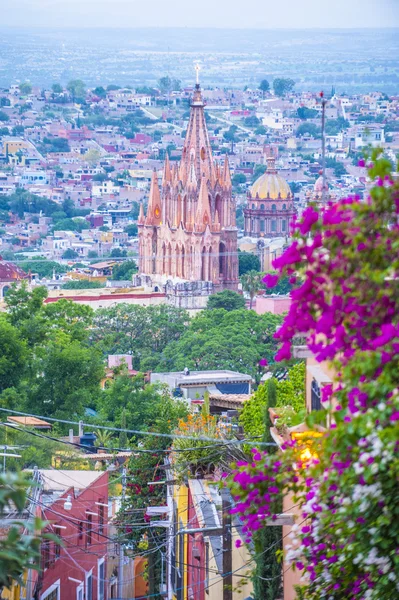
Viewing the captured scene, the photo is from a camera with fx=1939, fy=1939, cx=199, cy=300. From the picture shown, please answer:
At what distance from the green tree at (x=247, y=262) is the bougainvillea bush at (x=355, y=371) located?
107 meters

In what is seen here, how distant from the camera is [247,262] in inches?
4705

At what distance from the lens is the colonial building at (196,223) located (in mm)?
98188

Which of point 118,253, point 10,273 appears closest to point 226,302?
point 10,273

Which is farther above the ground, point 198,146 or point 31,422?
point 31,422

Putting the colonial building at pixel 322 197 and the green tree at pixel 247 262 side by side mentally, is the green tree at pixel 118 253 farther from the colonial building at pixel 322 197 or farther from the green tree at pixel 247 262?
the colonial building at pixel 322 197

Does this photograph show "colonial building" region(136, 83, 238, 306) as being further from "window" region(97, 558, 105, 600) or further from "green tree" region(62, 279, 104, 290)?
"window" region(97, 558, 105, 600)

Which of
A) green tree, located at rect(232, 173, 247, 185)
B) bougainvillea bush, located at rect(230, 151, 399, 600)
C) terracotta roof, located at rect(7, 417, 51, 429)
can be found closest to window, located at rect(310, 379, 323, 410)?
bougainvillea bush, located at rect(230, 151, 399, 600)

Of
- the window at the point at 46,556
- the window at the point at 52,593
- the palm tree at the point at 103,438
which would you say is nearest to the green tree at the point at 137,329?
the palm tree at the point at 103,438

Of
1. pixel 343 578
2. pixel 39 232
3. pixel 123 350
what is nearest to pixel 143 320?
pixel 123 350

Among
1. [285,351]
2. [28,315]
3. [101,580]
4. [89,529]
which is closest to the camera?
[285,351]

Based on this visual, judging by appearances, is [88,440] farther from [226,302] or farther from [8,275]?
[8,275]

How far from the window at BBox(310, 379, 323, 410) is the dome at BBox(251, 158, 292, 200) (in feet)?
391

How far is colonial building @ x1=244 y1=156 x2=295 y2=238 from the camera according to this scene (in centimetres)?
13488

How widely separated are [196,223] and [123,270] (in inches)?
1085
